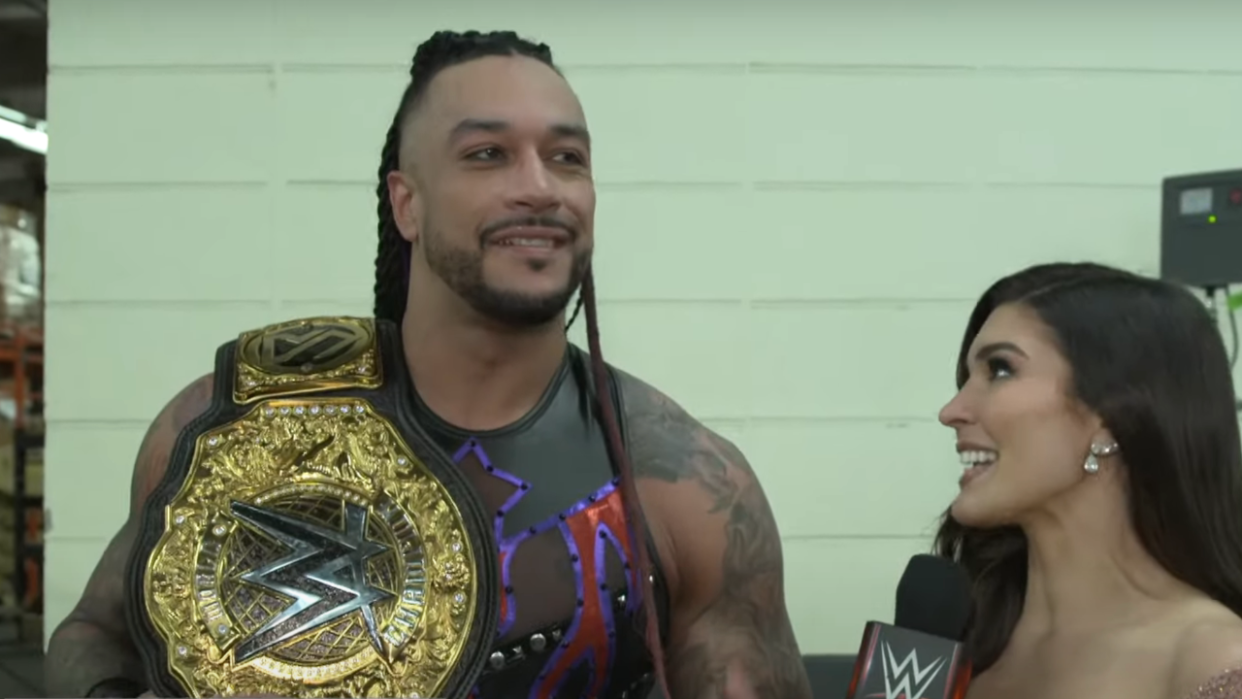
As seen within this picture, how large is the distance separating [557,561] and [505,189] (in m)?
0.47

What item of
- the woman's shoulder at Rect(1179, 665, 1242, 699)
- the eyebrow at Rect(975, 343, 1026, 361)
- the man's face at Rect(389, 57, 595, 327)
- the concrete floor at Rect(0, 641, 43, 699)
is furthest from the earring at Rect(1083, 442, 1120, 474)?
the concrete floor at Rect(0, 641, 43, 699)

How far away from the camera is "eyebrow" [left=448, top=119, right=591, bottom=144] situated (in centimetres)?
162

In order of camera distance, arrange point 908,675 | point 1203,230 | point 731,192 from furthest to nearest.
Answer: point 731,192 → point 1203,230 → point 908,675

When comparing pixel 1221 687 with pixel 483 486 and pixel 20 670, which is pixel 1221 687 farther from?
pixel 20 670

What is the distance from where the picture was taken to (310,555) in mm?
1553

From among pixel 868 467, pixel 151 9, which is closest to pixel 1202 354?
pixel 868 467

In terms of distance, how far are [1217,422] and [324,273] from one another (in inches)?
88.7

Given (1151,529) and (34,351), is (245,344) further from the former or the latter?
(34,351)

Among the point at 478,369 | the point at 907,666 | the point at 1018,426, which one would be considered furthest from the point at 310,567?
the point at 1018,426

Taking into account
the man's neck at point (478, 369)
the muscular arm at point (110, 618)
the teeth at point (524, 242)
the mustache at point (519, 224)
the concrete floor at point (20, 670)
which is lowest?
the concrete floor at point (20, 670)

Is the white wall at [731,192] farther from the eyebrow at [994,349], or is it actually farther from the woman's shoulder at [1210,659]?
the woman's shoulder at [1210,659]

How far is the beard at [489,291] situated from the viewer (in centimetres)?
161

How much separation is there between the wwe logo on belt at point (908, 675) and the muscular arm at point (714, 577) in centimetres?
41

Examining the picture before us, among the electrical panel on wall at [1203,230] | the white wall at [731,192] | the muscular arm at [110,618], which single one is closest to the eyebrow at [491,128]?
the muscular arm at [110,618]
